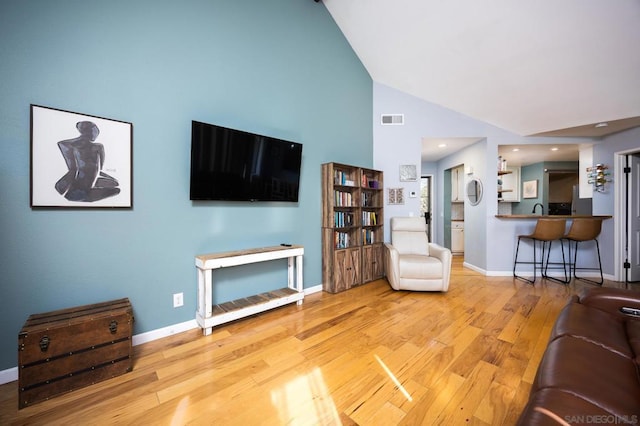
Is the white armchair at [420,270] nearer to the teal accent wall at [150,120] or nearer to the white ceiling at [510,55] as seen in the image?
the teal accent wall at [150,120]

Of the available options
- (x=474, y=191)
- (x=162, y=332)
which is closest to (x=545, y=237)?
(x=474, y=191)

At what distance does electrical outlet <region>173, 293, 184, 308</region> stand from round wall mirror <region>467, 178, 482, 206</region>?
4.71 metres

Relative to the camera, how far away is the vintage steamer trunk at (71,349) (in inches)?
53.7

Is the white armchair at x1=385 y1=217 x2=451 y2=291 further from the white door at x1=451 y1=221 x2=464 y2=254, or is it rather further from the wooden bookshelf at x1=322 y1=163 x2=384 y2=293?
the white door at x1=451 y1=221 x2=464 y2=254

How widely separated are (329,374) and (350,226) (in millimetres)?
2148

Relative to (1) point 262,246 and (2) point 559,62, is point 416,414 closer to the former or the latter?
(1) point 262,246

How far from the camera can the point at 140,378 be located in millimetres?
1603

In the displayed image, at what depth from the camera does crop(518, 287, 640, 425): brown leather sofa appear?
678 millimetres

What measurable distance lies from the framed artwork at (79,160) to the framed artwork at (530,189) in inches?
330

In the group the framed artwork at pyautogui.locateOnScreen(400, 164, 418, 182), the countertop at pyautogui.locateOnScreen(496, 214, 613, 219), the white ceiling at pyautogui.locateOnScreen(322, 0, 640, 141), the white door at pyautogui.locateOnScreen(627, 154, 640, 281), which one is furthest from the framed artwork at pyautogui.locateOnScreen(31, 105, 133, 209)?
the white door at pyautogui.locateOnScreen(627, 154, 640, 281)

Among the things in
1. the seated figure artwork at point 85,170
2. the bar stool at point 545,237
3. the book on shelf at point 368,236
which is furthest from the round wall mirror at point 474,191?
the seated figure artwork at point 85,170

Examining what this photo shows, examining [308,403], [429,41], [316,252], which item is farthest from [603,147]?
[308,403]

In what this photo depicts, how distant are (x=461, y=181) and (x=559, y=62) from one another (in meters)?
3.23

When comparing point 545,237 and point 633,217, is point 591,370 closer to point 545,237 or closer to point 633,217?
point 545,237
